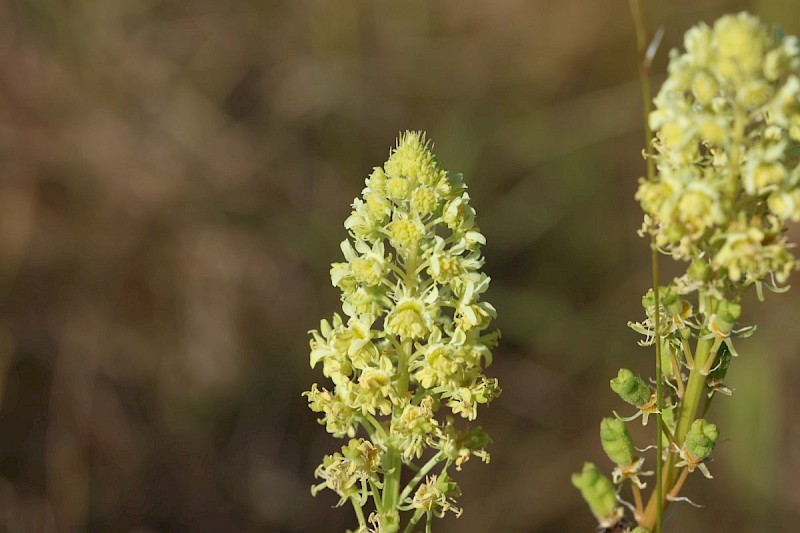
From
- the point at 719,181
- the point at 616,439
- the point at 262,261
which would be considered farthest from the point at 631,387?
the point at 262,261

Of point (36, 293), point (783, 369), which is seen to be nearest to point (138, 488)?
point (36, 293)

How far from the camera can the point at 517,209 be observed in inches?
294

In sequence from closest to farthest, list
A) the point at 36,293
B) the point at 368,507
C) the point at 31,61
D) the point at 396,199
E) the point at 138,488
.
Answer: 1. the point at 396,199
2. the point at 368,507
3. the point at 138,488
4. the point at 36,293
5. the point at 31,61

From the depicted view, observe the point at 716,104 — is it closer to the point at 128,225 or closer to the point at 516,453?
the point at 516,453

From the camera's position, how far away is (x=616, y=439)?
99.7 inches

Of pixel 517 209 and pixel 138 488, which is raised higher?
pixel 517 209

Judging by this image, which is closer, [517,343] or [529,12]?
[517,343]

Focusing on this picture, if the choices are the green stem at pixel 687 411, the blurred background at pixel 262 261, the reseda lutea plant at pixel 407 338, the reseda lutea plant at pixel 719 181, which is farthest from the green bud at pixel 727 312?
the blurred background at pixel 262 261

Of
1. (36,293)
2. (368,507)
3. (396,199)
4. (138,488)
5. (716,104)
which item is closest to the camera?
(716,104)

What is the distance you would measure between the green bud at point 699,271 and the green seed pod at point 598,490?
0.60 meters

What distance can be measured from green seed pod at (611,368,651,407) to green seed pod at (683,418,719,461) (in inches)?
7.4

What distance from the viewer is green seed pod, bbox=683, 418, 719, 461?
2428mm

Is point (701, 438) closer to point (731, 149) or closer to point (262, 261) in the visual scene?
point (731, 149)

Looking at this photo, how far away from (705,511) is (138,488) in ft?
14.0
